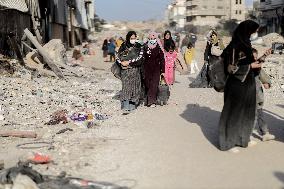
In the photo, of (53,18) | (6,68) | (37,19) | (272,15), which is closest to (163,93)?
(6,68)

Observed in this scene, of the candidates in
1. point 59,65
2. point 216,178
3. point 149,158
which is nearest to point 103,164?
point 149,158

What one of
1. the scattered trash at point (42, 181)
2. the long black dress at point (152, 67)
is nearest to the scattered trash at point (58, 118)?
the long black dress at point (152, 67)

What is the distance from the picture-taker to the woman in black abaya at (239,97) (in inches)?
236

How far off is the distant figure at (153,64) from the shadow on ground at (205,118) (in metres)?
0.77

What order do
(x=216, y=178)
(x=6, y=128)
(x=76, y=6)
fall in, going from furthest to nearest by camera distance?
1. (x=76, y=6)
2. (x=6, y=128)
3. (x=216, y=178)

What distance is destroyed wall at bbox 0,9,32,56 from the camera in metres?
15.6

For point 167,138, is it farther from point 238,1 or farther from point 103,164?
point 238,1

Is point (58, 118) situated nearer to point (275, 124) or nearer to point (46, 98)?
point (46, 98)

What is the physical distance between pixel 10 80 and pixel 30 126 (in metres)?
4.53

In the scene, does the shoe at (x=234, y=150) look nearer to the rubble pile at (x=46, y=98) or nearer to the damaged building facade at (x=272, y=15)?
the rubble pile at (x=46, y=98)

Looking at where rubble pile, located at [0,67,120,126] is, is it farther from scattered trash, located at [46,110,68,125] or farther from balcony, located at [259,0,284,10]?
balcony, located at [259,0,284,10]

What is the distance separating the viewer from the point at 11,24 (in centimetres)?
1708

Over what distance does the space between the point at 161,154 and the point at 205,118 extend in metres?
2.56

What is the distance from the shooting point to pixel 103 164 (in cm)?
551
